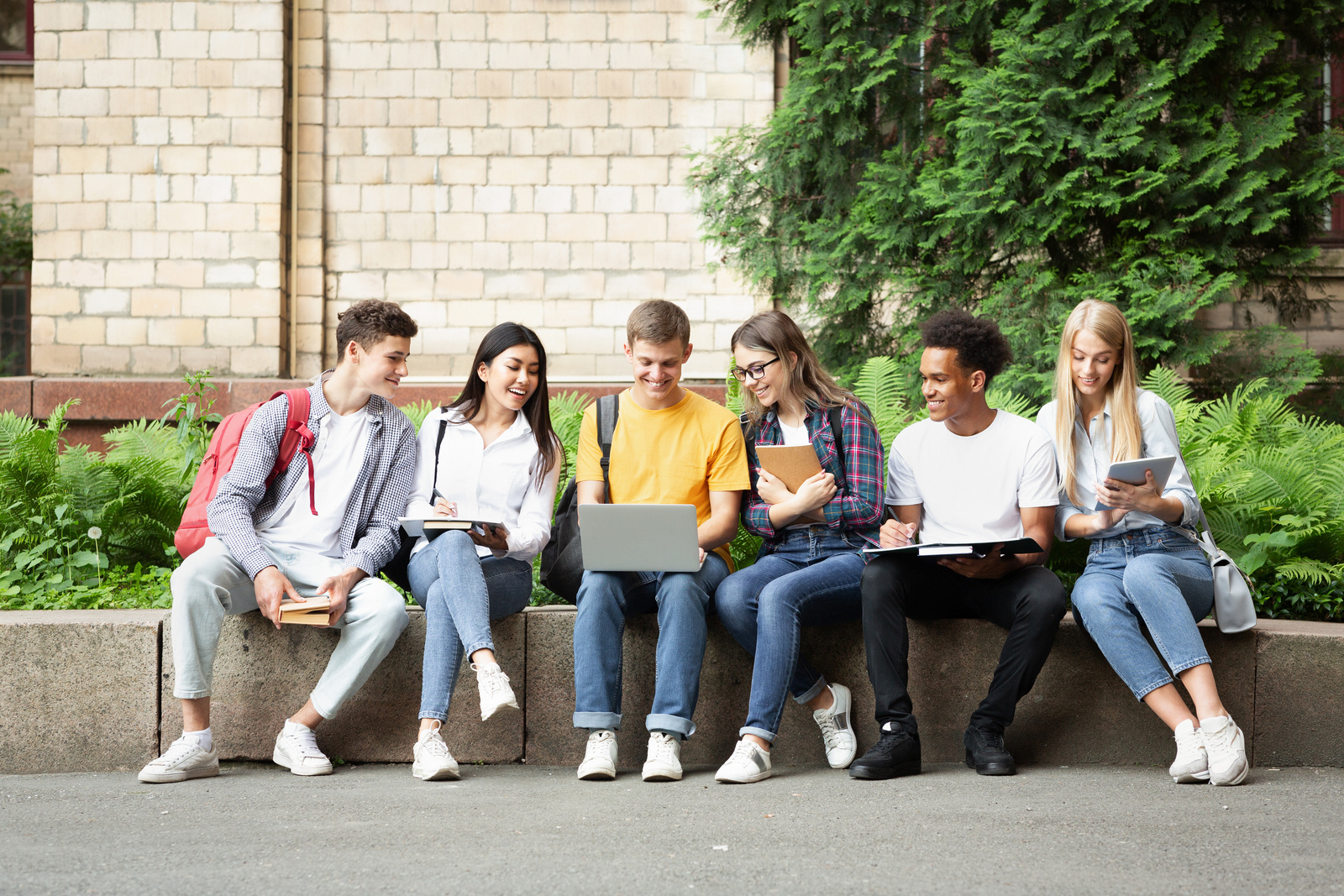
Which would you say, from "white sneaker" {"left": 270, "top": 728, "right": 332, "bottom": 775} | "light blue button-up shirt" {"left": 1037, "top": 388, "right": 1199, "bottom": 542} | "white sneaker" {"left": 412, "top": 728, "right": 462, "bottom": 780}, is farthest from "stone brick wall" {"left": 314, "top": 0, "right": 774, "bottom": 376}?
"white sneaker" {"left": 412, "top": 728, "right": 462, "bottom": 780}

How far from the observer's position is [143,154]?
9.66 m

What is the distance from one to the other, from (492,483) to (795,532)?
1124 millimetres

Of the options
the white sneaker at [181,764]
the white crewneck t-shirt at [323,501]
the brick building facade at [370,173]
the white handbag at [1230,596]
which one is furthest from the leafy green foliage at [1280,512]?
the brick building facade at [370,173]

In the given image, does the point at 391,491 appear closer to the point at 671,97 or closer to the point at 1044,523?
the point at 1044,523

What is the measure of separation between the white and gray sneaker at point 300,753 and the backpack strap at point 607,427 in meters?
1.33

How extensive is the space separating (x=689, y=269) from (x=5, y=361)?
Result: 9.33 m

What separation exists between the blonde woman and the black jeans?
17cm

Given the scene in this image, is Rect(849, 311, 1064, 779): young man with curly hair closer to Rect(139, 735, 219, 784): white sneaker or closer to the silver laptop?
the silver laptop

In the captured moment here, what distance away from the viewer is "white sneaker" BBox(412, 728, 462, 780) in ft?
11.9

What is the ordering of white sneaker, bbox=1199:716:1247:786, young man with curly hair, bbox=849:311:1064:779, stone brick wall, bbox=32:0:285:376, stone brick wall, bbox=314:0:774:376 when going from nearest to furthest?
1. white sneaker, bbox=1199:716:1247:786
2. young man with curly hair, bbox=849:311:1064:779
3. stone brick wall, bbox=32:0:285:376
4. stone brick wall, bbox=314:0:774:376

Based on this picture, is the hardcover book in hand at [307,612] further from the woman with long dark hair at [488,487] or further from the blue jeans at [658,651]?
the blue jeans at [658,651]

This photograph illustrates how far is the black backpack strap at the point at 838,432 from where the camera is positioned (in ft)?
13.0

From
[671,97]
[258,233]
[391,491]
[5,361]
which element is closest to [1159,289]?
[671,97]

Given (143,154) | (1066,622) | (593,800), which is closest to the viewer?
(593,800)
